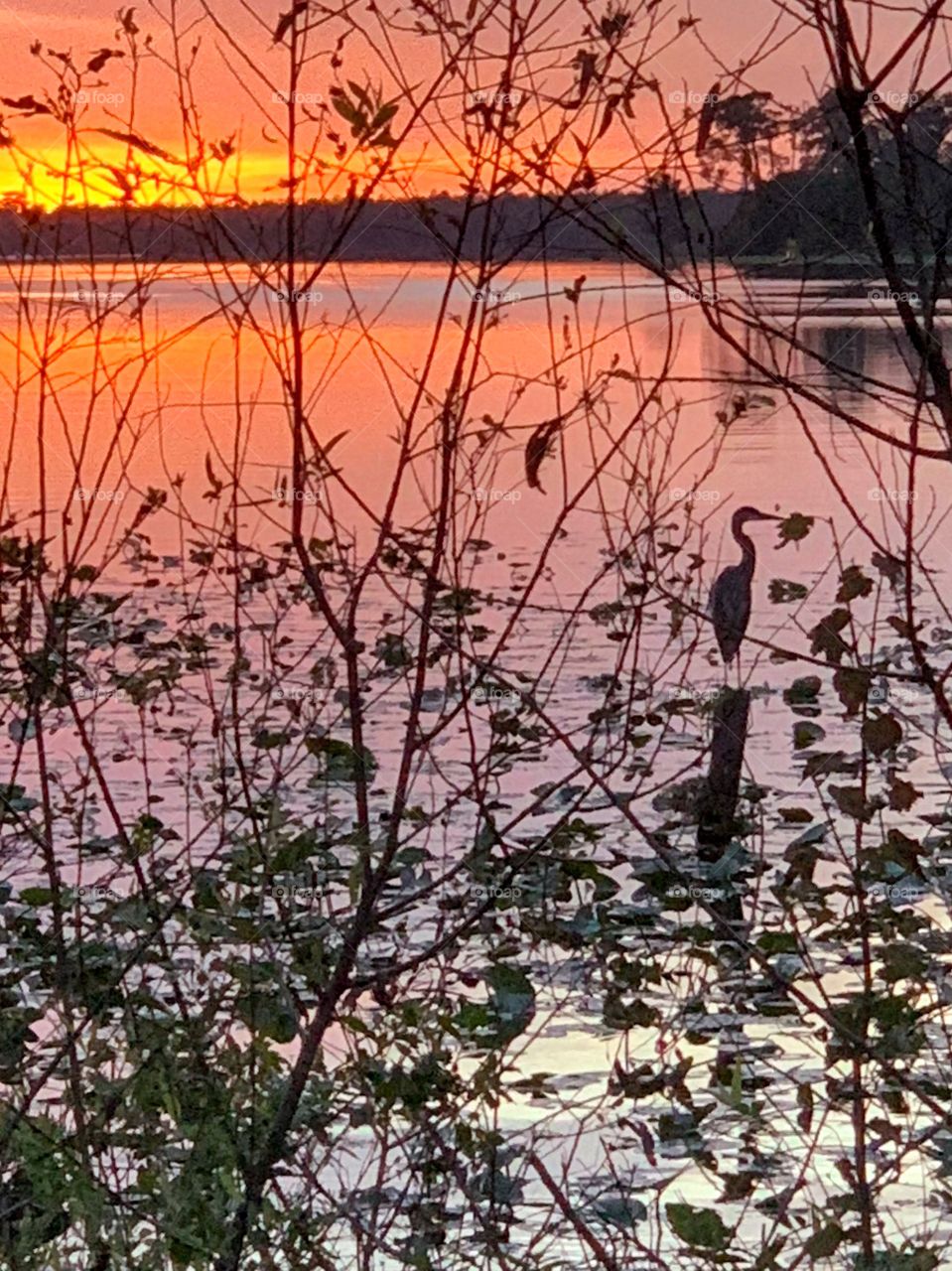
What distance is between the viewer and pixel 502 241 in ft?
8.89

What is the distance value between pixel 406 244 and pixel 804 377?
3.40 feet

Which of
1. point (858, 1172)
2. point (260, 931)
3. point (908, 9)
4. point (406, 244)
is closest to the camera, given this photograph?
point (908, 9)

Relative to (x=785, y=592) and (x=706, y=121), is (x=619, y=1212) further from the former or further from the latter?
(x=706, y=121)

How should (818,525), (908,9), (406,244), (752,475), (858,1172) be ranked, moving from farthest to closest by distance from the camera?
1. (752,475)
2. (818,525)
3. (406,244)
4. (858,1172)
5. (908,9)

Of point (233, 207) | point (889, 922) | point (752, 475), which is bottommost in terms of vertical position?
point (752, 475)

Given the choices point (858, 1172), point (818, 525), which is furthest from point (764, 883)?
point (818, 525)

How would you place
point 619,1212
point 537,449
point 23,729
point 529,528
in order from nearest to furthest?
point 537,449 → point 619,1212 → point 23,729 → point 529,528

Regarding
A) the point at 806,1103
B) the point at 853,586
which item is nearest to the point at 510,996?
the point at 806,1103

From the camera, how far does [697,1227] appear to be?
231 cm

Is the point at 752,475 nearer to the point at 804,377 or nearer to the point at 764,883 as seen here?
the point at 764,883

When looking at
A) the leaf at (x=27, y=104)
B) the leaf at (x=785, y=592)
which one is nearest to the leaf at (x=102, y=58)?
the leaf at (x=27, y=104)

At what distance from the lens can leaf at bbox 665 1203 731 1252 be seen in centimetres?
230

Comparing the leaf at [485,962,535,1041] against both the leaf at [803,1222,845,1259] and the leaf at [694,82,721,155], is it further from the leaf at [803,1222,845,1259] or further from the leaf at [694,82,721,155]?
the leaf at [694,82,721,155]

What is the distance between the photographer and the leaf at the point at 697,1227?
7.55ft
